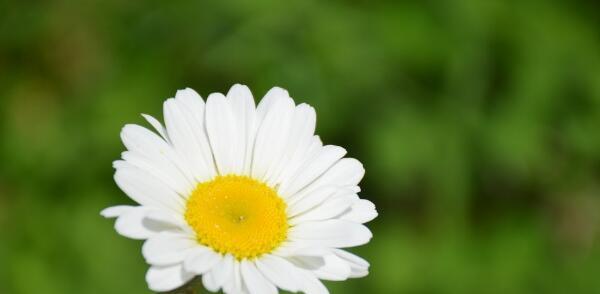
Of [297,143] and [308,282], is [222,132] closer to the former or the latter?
[297,143]

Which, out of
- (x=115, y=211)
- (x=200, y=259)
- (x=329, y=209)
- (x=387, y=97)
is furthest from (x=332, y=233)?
(x=387, y=97)

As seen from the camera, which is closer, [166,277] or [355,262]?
[166,277]

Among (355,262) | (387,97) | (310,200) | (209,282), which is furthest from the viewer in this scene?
(387,97)

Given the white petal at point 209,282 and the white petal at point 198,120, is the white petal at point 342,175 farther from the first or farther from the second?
the white petal at point 209,282

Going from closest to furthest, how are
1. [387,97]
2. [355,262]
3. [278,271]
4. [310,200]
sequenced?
[278,271] → [355,262] → [310,200] → [387,97]

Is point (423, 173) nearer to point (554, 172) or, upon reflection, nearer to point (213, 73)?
point (554, 172)

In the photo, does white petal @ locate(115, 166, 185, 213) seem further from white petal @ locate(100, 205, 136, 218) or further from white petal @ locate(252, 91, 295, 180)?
white petal @ locate(252, 91, 295, 180)

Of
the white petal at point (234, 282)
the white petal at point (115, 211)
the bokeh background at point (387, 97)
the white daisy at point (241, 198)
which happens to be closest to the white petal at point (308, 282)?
the white daisy at point (241, 198)
